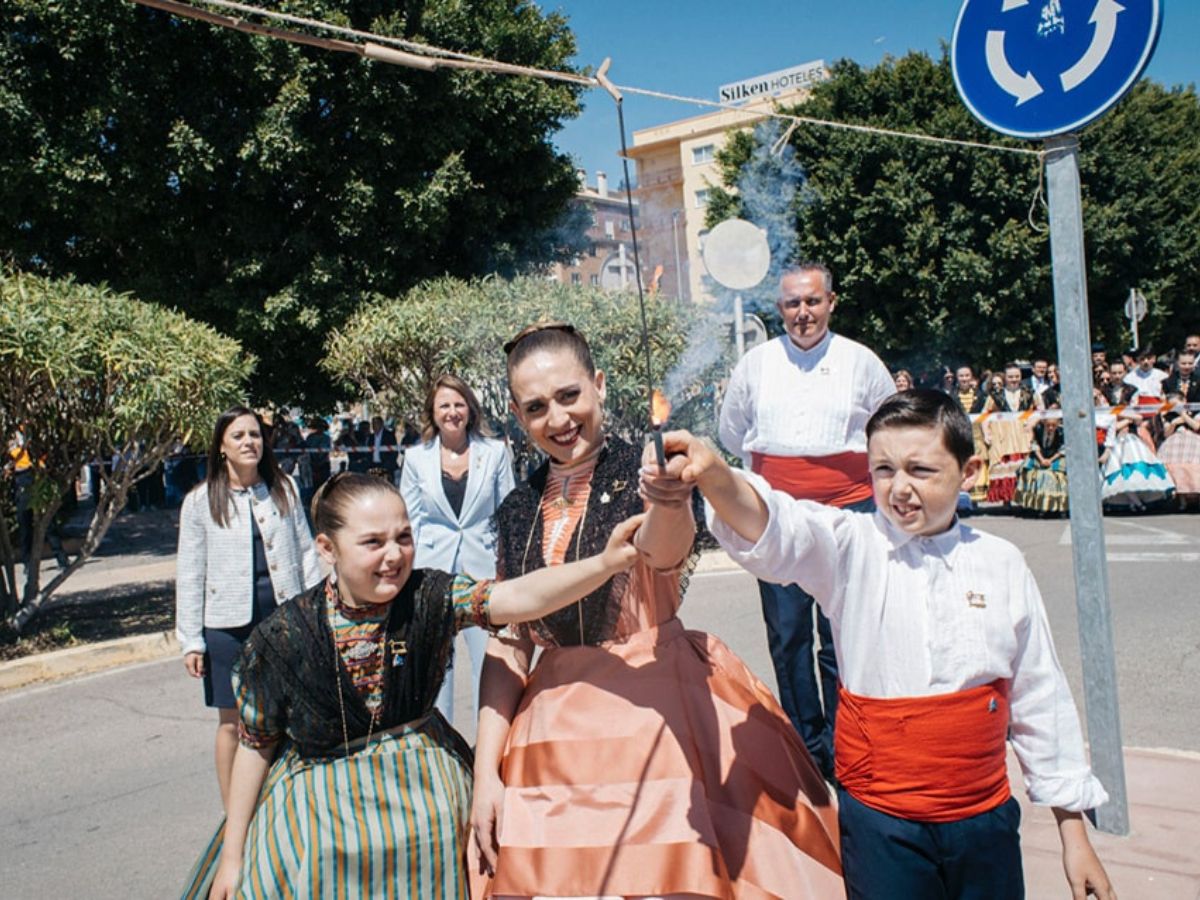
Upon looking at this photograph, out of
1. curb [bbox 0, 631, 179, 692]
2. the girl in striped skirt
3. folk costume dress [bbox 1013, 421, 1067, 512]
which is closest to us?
the girl in striped skirt

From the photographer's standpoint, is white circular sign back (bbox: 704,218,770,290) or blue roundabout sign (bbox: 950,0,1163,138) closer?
blue roundabout sign (bbox: 950,0,1163,138)

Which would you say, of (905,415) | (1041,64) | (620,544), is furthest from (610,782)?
(1041,64)

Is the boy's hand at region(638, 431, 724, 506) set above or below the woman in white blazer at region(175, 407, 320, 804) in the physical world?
above

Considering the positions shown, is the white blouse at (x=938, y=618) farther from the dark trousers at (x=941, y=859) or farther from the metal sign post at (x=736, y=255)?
the metal sign post at (x=736, y=255)

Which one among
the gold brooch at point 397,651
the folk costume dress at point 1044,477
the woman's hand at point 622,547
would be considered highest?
the woman's hand at point 622,547

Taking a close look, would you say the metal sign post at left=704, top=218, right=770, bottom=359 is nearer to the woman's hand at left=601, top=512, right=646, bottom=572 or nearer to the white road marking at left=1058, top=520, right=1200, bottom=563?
the woman's hand at left=601, top=512, right=646, bottom=572

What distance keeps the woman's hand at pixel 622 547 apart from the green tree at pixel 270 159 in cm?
1267

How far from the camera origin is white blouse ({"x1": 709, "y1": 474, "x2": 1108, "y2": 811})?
2062 millimetres

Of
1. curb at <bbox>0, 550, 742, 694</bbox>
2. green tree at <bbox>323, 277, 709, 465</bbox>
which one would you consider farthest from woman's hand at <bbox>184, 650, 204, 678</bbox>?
green tree at <bbox>323, 277, 709, 465</bbox>

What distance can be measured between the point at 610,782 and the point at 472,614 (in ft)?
2.04

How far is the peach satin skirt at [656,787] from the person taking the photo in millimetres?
2039

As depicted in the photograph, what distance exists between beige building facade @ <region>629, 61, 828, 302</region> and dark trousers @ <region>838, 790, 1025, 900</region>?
134cm

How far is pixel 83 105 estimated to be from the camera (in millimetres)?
13508

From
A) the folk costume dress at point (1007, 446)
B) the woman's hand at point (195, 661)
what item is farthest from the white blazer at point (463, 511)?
the folk costume dress at point (1007, 446)
